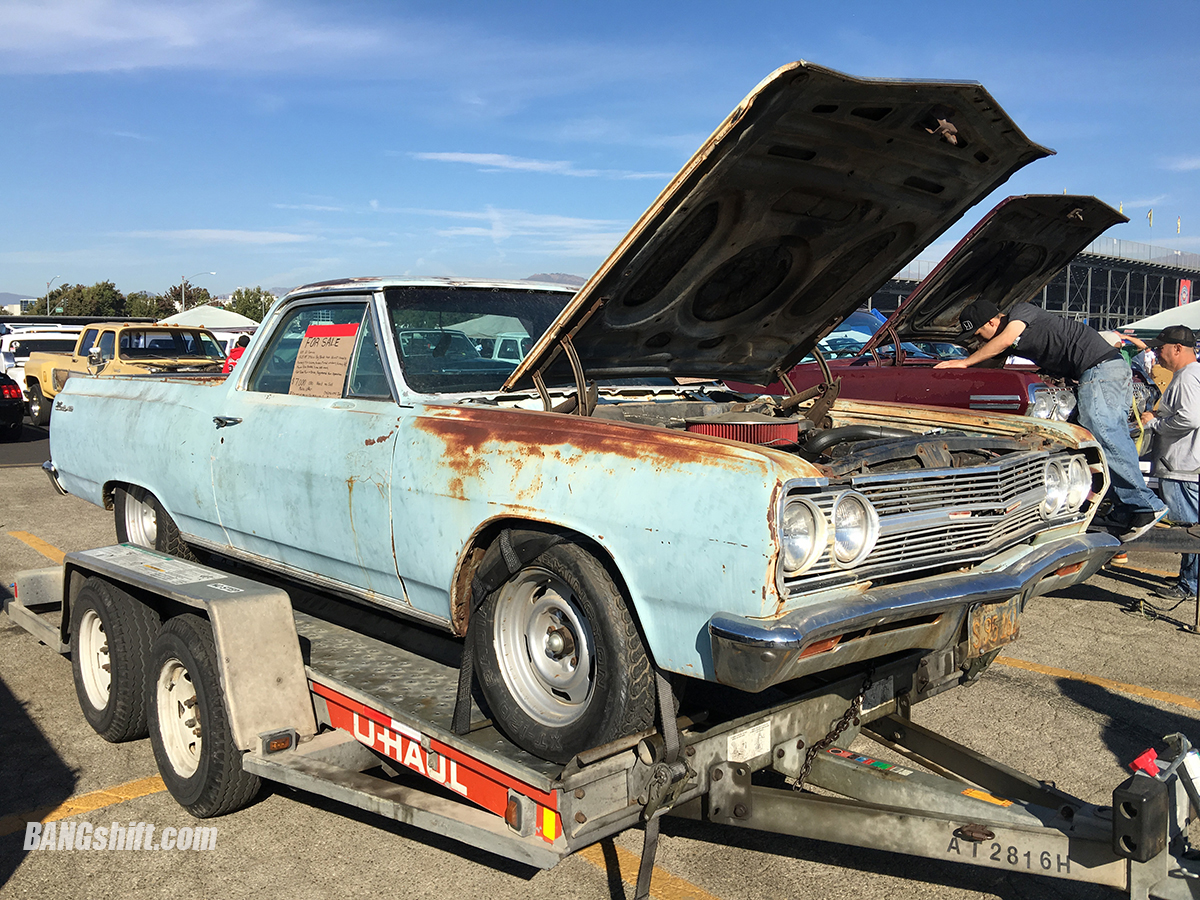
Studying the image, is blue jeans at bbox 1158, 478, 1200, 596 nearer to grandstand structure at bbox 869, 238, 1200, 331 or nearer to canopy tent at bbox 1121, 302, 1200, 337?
canopy tent at bbox 1121, 302, 1200, 337

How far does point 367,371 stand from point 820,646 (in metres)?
2.08

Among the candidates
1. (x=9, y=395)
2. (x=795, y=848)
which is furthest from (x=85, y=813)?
(x=9, y=395)

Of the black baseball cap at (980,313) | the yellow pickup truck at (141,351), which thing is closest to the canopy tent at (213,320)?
the yellow pickup truck at (141,351)

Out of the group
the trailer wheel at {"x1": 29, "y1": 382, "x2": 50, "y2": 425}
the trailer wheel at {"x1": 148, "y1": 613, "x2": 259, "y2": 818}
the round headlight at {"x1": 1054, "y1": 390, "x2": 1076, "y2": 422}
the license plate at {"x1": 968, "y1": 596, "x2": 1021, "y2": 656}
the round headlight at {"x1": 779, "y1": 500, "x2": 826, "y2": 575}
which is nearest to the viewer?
the round headlight at {"x1": 779, "y1": 500, "x2": 826, "y2": 575}

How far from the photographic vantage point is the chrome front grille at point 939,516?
2.57 metres

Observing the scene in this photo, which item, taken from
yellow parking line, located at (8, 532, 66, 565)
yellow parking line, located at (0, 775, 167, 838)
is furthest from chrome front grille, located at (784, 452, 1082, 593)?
yellow parking line, located at (8, 532, 66, 565)

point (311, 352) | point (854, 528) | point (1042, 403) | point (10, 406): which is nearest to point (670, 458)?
point (854, 528)

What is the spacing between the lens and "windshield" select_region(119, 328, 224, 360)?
14195mm

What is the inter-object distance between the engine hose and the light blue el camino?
13 mm

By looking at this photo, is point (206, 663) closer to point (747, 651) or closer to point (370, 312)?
point (370, 312)

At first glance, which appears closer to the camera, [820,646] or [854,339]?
[820,646]

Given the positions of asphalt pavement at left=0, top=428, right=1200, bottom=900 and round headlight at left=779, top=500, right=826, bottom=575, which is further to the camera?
asphalt pavement at left=0, top=428, right=1200, bottom=900

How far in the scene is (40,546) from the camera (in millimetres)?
7699

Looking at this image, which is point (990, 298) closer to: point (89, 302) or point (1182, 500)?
point (1182, 500)
